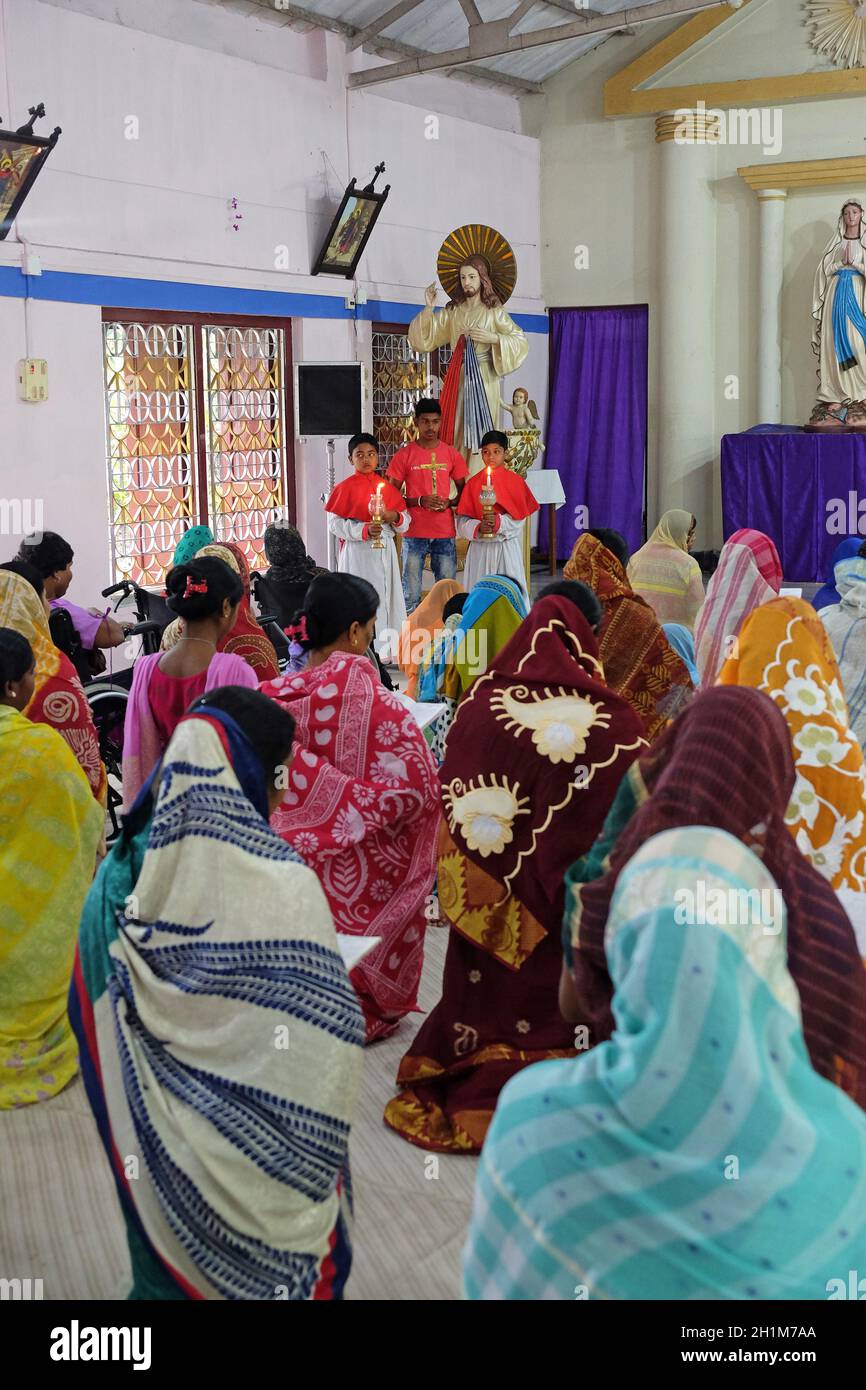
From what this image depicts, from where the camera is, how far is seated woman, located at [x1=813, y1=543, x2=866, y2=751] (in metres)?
4.10

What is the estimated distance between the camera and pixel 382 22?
9438mm

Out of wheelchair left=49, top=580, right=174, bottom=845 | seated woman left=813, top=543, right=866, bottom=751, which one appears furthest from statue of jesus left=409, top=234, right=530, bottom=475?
seated woman left=813, top=543, right=866, bottom=751

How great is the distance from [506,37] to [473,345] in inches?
76.4

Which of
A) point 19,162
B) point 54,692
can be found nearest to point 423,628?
point 54,692

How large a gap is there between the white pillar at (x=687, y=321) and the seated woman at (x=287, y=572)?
19.5 feet

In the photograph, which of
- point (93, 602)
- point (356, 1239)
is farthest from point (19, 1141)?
point (93, 602)

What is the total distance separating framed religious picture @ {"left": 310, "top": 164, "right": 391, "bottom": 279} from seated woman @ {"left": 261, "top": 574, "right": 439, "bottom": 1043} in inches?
253

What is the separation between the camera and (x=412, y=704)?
13.7ft

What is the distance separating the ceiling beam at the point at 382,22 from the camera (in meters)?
9.30

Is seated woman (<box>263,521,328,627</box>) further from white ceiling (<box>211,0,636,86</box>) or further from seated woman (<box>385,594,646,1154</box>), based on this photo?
white ceiling (<box>211,0,636,86</box>)

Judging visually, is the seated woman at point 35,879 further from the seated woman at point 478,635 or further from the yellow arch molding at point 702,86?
the yellow arch molding at point 702,86

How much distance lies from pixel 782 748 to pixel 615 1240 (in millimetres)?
606

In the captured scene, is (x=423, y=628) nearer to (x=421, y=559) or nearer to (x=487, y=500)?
(x=487, y=500)

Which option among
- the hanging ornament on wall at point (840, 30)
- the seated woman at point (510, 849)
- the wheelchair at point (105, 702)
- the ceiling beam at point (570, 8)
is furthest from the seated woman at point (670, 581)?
the hanging ornament on wall at point (840, 30)
